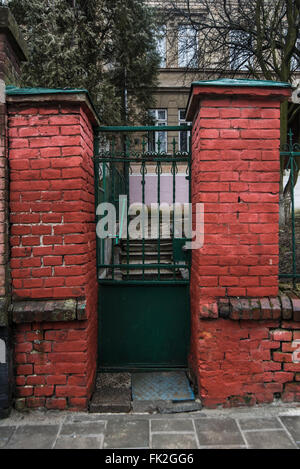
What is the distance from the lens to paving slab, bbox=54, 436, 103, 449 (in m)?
2.23

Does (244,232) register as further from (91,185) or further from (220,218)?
(91,185)

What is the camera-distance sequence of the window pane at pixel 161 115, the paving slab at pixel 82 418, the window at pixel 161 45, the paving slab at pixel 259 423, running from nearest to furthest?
the paving slab at pixel 259 423 → the paving slab at pixel 82 418 → the window at pixel 161 45 → the window pane at pixel 161 115

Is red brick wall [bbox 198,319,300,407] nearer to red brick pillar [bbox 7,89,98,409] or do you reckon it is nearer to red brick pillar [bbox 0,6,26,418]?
red brick pillar [bbox 7,89,98,409]

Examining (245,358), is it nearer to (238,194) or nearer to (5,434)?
(238,194)

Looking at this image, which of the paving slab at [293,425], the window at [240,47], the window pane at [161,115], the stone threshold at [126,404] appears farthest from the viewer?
the window pane at [161,115]

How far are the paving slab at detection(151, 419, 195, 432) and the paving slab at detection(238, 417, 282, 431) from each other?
0.40m

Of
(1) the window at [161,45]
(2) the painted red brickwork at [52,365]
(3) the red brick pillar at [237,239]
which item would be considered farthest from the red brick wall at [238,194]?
(1) the window at [161,45]

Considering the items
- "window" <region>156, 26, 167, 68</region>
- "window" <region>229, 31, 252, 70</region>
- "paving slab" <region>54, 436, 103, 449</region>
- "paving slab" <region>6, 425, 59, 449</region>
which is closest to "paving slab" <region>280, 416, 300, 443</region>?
"paving slab" <region>54, 436, 103, 449</region>

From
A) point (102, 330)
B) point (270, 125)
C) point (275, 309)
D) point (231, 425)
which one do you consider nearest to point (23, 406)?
point (102, 330)

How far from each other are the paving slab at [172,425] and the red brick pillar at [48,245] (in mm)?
625

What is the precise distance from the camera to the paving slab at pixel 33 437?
2.25 meters

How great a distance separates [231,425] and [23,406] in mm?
1668

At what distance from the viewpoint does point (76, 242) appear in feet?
8.86

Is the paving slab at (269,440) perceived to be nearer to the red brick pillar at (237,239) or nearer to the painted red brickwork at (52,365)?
the red brick pillar at (237,239)
